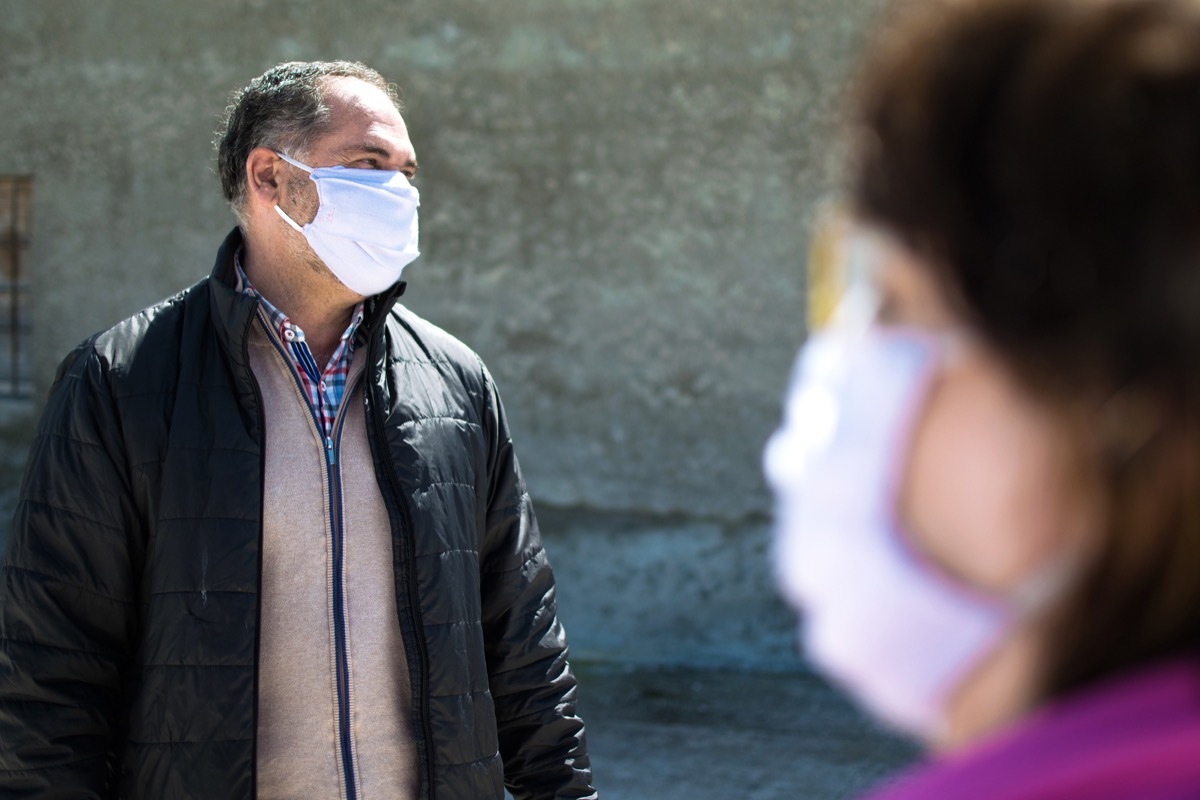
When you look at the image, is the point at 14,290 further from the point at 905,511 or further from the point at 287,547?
the point at 905,511

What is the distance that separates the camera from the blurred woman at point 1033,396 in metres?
0.62

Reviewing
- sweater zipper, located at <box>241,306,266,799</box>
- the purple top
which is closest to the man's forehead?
sweater zipper, located at <box>241,306,266,799</box>

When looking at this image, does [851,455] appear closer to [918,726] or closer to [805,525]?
[805,525]

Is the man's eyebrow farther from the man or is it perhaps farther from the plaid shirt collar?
the plaid shirt collar

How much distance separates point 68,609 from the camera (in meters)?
1.92

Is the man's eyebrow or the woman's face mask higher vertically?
the man's eyebrow

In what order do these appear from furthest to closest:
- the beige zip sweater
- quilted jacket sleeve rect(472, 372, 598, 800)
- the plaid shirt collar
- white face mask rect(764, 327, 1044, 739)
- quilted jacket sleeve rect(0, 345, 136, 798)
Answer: quilted jacket sleeve rect(472, 372, 598, 800)
the plaid shirt collar
the beige zip sweater
quilted jacket sleeve rect(0, 345, 136, 798)
white face mask rect(764, 327, 1044, 739)

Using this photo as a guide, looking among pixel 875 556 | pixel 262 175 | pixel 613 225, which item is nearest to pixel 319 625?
pixel 262 175

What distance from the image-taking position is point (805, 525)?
83 cm

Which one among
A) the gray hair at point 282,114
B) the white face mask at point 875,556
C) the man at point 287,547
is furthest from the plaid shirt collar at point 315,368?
the white face mask at point 875,556

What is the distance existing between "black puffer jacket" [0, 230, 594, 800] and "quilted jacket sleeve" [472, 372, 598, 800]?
118mm

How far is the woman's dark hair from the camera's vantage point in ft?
2.00

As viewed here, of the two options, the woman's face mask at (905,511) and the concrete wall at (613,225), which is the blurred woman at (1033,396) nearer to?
the woman's face mask at (905,511)

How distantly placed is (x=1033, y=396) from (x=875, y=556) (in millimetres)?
163
